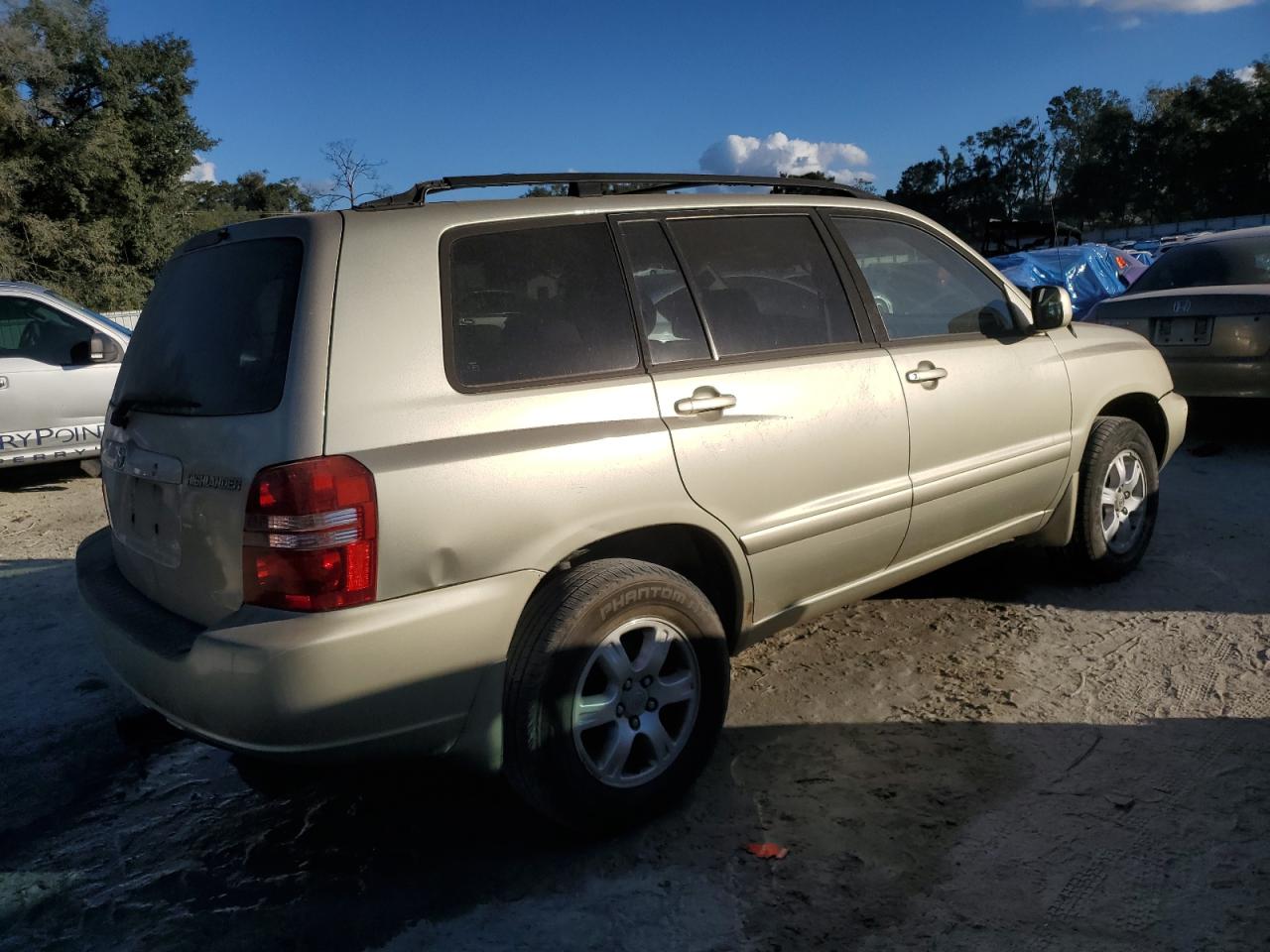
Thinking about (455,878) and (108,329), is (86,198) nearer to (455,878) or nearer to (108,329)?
(108,329)

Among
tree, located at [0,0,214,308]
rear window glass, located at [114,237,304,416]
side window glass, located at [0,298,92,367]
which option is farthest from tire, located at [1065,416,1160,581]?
tree, located at [0,0,214,308]

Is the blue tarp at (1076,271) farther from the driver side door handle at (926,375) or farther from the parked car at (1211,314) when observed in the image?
the driver side door handle at (926,375)

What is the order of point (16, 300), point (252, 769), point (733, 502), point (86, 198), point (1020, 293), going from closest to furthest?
1. point (733, 502)
2. point (252, 769)
3. point (1020, 293)
4. point (16, 300)
5. point (86, 198)

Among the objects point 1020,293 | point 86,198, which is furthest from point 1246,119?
point 1020,293

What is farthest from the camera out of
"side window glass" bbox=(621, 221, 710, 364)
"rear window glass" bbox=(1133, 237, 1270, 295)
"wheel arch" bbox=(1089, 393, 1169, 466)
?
"rear window glass" bbox=(1133, 237, 1270, 295)

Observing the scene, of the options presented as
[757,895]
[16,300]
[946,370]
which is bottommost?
[757,895]

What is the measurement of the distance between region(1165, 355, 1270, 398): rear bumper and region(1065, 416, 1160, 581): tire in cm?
273

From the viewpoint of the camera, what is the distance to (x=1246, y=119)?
68.2 m

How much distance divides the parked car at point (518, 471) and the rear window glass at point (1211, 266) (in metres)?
5.12

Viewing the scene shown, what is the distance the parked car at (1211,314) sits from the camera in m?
6.94

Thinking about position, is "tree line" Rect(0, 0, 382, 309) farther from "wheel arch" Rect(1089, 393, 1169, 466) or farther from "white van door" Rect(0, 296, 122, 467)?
"wheel arch" Rect(1089, 393, 1169, 466)

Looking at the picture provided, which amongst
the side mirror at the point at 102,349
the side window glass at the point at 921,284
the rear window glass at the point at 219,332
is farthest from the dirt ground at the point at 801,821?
the side mirror at the point at 102,349

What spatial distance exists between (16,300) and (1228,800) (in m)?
8.71

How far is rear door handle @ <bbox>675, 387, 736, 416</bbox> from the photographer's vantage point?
3006 mm
